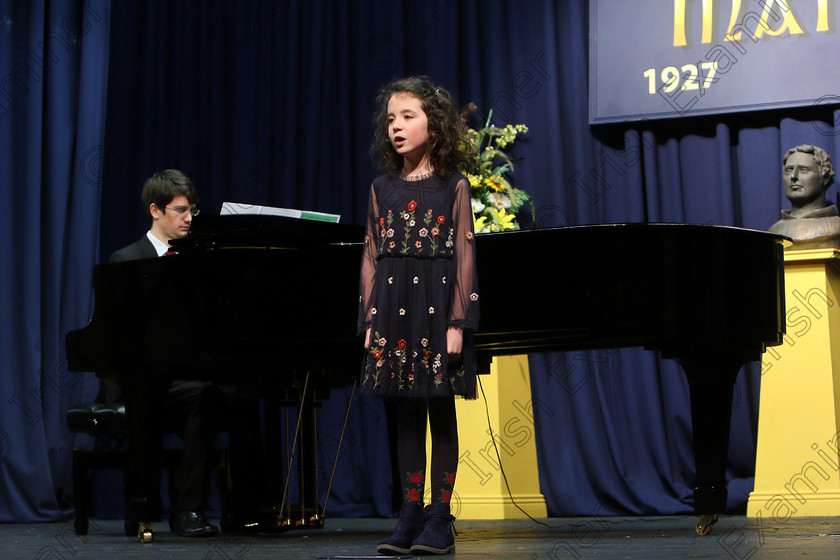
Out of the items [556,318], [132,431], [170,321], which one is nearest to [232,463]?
[132,431]

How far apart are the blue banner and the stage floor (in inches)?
73.4

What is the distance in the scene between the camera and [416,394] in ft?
7.70

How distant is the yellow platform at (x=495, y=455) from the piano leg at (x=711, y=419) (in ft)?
4.69

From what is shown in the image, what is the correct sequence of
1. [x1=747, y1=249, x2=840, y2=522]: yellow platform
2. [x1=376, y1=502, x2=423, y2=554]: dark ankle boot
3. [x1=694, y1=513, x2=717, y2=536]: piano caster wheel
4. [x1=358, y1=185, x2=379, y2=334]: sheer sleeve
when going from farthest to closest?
[x1=747, y1=249, x2=840, y2=522]: yellow platform < [x1=694, y1=513, x2=717, y2=536]: piano caster wheel < [x1=358, y1=185, x2=379, y2=334]: sheer sleeve < [x1=376, y1=502, x2=423, y2=554]: dark ankle boot

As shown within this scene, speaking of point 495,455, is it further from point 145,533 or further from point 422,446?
point 422,446

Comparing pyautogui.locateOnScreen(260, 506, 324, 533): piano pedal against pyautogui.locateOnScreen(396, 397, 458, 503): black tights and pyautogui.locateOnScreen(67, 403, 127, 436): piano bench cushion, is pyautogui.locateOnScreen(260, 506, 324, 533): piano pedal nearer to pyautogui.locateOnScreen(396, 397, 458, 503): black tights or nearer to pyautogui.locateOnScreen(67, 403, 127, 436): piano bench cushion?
pyautogui.locateOnScreen(67, 403, 127, 436): piano bench cushion

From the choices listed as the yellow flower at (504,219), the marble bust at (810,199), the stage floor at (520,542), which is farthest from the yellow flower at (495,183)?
the stage floor at (520,542)

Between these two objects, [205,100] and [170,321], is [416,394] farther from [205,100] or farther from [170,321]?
[205,100]

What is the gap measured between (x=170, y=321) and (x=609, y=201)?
239 centimetres

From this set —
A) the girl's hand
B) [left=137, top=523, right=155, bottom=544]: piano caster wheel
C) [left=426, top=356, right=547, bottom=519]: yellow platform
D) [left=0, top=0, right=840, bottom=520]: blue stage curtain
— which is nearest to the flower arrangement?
[left=0, top=0, right=840, bottom=520]: blue stage curtain

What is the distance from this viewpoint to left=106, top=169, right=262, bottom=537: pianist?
343 centimetres

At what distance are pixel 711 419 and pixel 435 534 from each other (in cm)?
109

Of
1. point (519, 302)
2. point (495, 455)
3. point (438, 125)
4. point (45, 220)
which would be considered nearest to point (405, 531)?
point (519, 302)

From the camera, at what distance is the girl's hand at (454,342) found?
2.38 meters
